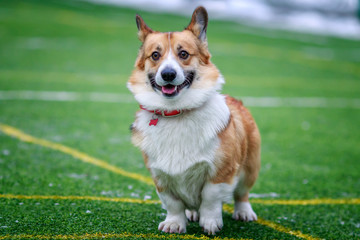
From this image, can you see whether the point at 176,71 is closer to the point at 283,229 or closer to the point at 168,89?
the point at 168,89

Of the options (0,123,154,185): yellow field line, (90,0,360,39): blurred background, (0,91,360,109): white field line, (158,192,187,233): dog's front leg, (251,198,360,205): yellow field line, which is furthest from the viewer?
(90,0,360,39): blurred background

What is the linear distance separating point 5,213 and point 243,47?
1166cm

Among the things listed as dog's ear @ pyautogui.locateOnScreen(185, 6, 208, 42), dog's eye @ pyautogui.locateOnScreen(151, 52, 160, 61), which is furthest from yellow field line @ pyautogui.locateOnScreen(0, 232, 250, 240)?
dog's ear @ pyautogui.locateOnScreen(185, 6, 208, 42)

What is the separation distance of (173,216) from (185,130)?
2.08 feet

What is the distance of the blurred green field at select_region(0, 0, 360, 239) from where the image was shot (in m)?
3.59

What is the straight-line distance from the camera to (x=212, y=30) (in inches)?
680

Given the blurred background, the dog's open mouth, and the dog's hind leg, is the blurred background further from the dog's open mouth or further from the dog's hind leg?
the dog's open mouth

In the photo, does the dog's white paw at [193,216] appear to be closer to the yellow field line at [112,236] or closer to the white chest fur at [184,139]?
the yellow field line at [112,236]

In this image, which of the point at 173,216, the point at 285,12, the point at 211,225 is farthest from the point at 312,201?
the point at 285,12

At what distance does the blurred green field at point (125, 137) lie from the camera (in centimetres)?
359

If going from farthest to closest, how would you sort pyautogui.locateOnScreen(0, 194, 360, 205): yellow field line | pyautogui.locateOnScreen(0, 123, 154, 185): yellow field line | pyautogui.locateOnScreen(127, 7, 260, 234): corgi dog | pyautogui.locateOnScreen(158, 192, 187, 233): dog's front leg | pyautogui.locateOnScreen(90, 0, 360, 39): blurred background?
pyautogui.locateOnScreen(90, 0, 360, 39): blurred background
pyautogui.locateOnScreen(0, 123, 154, 185): yellow field line
pyautogui.locateOnScreen(0, 194, 360, 205): yellow field line
pyautogui.locateOnScreen(158, 192, 187, 233): dog's front leg
pyautogui.locateOnScreen(127, 7, 260, 234): corgi dog

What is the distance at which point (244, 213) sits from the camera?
12.4 feet

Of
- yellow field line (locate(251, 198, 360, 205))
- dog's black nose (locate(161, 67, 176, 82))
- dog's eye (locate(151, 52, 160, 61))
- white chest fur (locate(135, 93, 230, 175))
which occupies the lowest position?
yellow field line (locate(251, 198, 360, 205))

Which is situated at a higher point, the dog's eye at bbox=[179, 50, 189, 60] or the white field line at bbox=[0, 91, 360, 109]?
the dog's eye at bbox=[179, 50, 189, 60]
